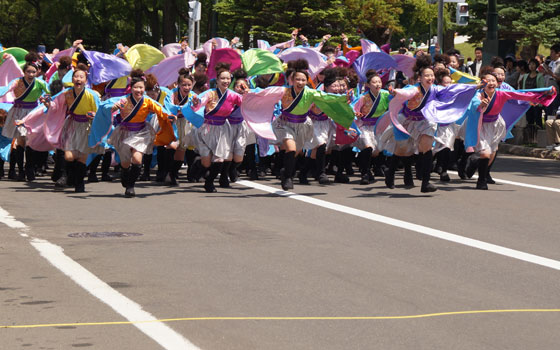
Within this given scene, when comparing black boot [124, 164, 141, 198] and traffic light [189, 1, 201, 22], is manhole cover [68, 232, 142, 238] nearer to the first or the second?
black boot [124, 164, 141, 198]

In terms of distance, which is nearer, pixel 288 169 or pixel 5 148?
pixel 288 169

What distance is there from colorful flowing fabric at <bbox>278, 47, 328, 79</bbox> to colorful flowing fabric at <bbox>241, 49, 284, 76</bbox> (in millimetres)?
1296

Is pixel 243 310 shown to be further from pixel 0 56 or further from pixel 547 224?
pixel 0 56

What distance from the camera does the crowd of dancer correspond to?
49.4ft

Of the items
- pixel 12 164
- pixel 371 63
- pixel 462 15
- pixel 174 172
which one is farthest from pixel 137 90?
pixel 462 15

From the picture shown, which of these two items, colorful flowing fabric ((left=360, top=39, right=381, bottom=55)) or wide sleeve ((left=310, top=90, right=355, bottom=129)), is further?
colorful flowing fabric ((left=360, top=39, right=381, bottom=55))

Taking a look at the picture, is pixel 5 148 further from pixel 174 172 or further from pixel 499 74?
pixel 499 74

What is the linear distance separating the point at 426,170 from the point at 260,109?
2.41 meters

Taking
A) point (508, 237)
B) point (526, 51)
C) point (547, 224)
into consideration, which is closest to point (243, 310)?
point (508, 237)

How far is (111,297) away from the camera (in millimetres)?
8016

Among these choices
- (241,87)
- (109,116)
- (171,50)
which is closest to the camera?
(109,116)

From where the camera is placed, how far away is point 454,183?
16.9 metres

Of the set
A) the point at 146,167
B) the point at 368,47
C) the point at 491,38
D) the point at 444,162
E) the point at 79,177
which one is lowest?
the point at 79,177

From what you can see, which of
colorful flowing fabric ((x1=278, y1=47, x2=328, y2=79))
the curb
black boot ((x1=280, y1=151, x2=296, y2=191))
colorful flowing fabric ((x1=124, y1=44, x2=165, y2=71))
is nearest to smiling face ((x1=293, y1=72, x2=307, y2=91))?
black boot ((x1=280, y1=151, x2=296, y2=191))
